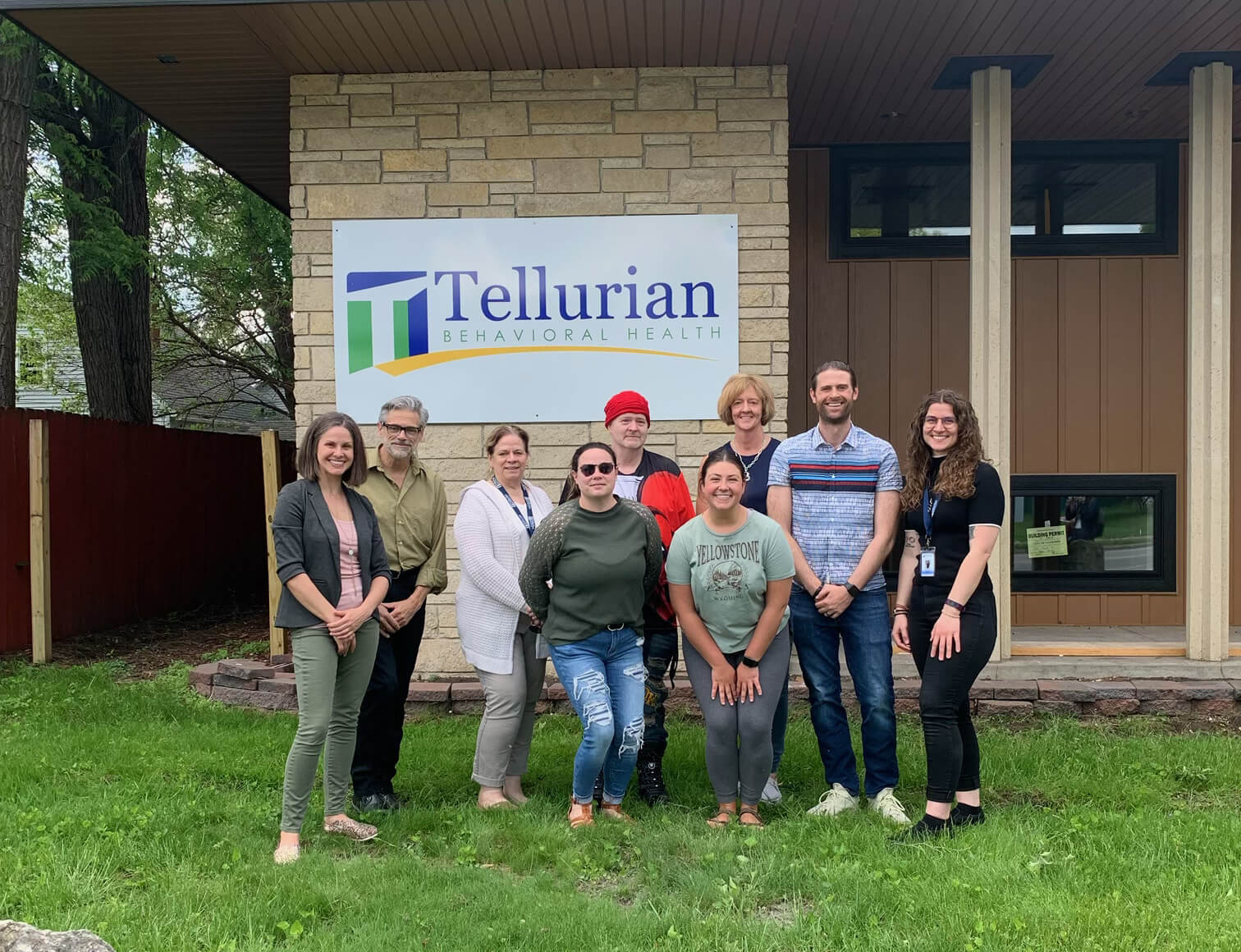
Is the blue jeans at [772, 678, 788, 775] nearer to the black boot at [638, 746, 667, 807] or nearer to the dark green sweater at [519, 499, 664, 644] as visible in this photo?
the black boot at [638, 746, 667, 807]

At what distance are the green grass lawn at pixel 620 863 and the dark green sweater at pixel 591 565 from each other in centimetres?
86

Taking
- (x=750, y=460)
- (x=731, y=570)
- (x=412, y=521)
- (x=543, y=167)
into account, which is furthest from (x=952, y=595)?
(x=543, y=167)

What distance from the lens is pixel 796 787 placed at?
477 cm

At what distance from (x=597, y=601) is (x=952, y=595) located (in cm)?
141

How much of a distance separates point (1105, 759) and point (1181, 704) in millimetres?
1285

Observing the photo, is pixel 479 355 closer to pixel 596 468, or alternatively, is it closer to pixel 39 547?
pixel 596 468

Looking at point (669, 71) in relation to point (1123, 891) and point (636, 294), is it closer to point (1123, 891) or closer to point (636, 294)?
point (636, 294)

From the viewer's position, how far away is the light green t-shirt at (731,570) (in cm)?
413

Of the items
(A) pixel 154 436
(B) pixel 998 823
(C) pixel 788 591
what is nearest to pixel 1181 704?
(B) pixel 998 823

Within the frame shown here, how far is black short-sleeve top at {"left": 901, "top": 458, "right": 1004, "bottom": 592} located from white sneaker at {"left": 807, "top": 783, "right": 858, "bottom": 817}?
1.02 meters

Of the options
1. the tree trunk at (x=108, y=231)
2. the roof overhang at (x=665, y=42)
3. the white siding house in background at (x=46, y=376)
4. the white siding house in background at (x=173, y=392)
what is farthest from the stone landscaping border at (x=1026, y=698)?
the white siding house in background at (x=46, y=376)

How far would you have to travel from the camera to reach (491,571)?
14.5ft

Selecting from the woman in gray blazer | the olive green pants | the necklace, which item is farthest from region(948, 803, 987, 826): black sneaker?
the olive green pants

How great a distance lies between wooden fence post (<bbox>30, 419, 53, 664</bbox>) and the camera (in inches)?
311
